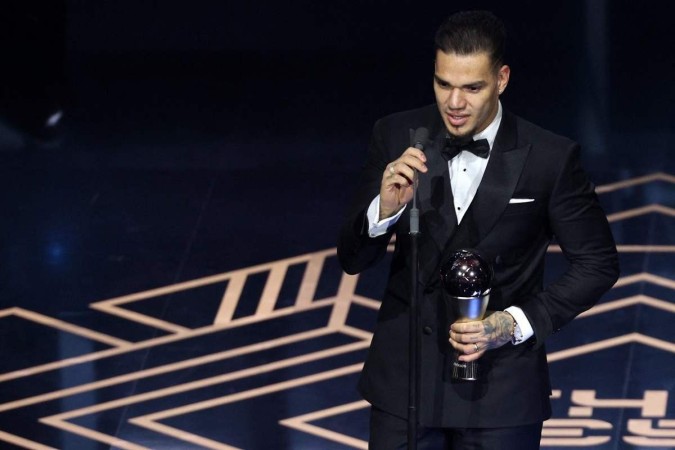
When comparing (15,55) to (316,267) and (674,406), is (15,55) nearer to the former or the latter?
(316,267)

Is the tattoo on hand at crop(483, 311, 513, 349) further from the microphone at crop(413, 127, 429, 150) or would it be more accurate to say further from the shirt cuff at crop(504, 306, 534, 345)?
the microphone at crop(413, 127, 429, 150)

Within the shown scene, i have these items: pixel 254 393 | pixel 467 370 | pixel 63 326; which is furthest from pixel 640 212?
pixel 467 370

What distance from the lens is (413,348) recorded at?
2.62m

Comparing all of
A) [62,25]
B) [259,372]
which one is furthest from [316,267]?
[62,25]

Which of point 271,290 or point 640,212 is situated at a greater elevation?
point 640,212

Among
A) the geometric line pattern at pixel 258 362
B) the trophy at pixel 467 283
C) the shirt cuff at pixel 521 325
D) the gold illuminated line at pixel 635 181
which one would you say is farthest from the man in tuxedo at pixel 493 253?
the gold illuminated line at pixel 635 181

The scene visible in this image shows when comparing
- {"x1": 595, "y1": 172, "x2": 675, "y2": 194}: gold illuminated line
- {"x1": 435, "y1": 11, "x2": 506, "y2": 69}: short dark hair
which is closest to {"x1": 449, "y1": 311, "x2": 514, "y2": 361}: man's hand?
{"x1": 435, "y1": 11, "x2": 506, "y2": 69}: short dark hair

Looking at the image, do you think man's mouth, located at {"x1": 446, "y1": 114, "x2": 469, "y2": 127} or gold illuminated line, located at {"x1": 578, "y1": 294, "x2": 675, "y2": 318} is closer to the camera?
man's mouth, located at {"x1": 446, "y1": 114, "x2": 469, "y2": 127}

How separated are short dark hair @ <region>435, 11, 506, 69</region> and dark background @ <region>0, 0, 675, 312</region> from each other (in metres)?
3.07

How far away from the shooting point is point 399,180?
2.54 metres

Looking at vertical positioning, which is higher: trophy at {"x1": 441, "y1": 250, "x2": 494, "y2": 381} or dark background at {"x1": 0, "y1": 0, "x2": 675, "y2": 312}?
dark background at {"x1": 0, "y1": 0, "x2": 675, "y2": 312}

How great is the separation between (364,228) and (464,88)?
34 cm

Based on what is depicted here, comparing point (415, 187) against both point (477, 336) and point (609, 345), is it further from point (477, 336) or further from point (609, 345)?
point (609, 345)

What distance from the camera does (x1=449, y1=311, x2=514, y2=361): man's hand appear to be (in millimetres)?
2682
